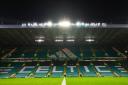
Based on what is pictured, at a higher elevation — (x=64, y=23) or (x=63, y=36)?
(x=64, y=23)

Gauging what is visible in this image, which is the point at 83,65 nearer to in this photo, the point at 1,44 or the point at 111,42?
the point at 111,42

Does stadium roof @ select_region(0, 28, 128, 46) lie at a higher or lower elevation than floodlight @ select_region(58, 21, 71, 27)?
lower

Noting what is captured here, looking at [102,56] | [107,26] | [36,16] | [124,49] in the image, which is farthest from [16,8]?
[124,49]

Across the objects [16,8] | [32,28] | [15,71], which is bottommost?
[15,71]

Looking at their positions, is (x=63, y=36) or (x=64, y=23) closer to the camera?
(x=64, y=23)

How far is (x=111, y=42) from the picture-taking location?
135ft

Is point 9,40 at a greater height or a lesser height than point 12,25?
lesser

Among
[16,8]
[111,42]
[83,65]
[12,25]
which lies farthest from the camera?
[111,42]

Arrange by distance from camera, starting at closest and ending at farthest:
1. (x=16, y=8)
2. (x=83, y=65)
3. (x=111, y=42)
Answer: (x=16, y=8) < (x=83, y=65) < (x=111, y=42)

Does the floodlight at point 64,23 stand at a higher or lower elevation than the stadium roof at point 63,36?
higher

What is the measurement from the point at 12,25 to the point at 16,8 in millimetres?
4439

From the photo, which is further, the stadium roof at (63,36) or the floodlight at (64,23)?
the stadium roof at (63,36)

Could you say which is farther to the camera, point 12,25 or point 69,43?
point 69,43

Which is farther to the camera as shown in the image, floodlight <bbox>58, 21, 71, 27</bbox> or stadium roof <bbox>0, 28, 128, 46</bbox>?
stadium roof <bbox>0, 28, 128, 46</bbox>
